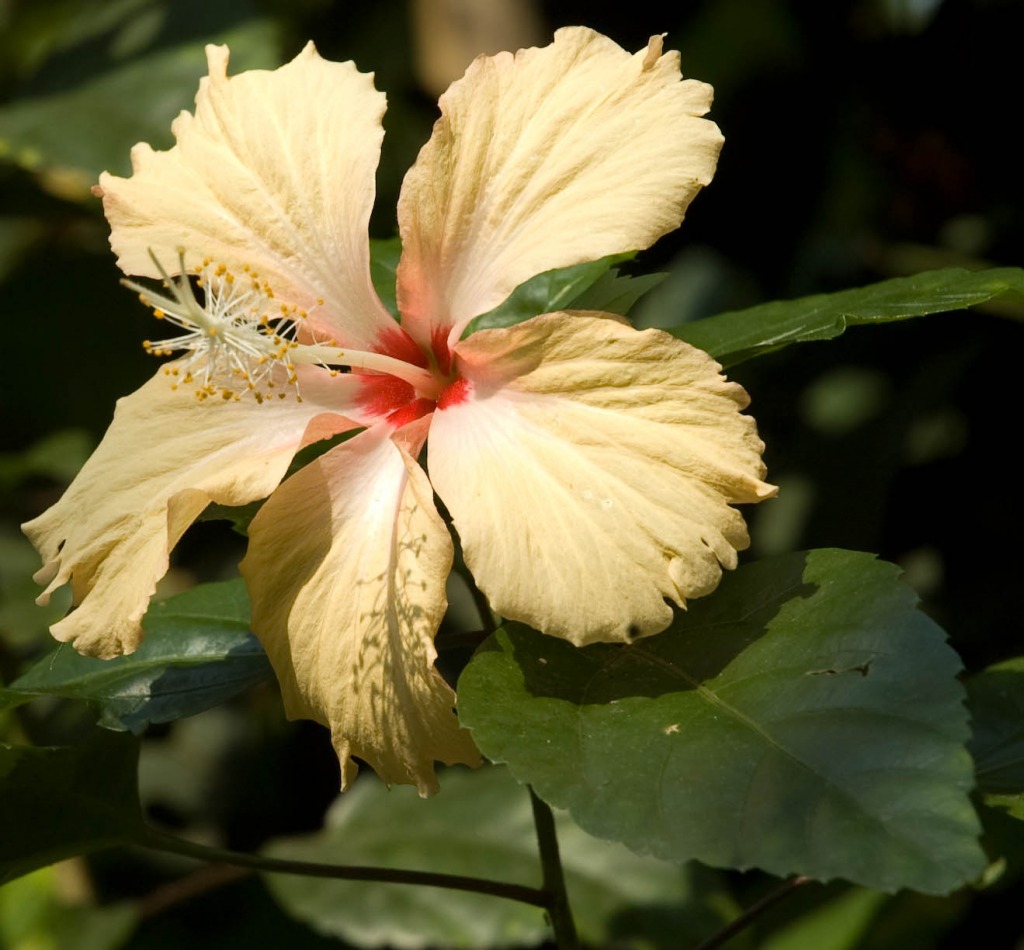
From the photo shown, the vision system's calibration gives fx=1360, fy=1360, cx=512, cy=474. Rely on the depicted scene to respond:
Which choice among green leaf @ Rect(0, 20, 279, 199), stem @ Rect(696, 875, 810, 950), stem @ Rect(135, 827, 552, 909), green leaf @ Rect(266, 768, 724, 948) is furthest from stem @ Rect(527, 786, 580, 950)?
green leaf @ Rect(0, 20, 279, 199)

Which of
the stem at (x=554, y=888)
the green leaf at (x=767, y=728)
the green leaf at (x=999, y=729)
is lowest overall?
the green leaf at (x=999, y=729)

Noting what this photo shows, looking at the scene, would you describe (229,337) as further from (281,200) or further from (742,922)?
(742,922)

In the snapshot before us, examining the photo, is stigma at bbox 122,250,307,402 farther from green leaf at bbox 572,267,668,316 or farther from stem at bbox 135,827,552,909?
stem at bbox 135,827,552,909

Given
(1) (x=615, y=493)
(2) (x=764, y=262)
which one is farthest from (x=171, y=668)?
(2) (x=764, y=262)

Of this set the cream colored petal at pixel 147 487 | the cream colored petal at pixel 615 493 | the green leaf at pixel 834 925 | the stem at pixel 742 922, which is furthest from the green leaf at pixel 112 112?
the green leaf at pixel 834 925

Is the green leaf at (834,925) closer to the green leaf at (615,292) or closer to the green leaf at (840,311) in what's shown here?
the green leaf at (840,311)

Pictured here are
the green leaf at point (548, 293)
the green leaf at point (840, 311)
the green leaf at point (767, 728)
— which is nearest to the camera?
the green leaf at point (767, 728)
